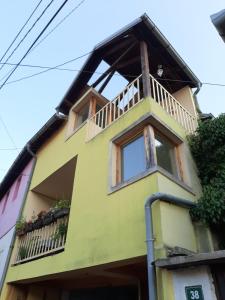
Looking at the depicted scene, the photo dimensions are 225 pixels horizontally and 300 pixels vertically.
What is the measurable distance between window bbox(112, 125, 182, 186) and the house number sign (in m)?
2.02

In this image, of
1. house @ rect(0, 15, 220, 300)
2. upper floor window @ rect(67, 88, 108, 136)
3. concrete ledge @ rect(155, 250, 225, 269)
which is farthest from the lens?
upper floor window @ rect(67, 88, 108, 136)

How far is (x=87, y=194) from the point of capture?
18.8 ft

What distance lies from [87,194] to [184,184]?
2236 millimetres

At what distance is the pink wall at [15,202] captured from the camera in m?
9.02

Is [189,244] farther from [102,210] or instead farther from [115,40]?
[115,40]

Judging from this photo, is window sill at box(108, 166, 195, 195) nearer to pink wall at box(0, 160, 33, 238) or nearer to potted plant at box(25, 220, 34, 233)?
potted plant at box(25, 220, 34, 233)

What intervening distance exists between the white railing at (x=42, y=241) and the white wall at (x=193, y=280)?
3081 mm

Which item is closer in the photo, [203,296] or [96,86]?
[203,296]

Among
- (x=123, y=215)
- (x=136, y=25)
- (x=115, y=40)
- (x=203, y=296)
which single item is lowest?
(x=203, y=296)

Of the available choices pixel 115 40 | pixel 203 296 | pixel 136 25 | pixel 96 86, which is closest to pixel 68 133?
pixel 96 86

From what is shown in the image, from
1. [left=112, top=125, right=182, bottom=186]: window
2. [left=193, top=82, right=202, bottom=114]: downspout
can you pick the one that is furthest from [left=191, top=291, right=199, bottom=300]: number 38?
[left=193, top=82, right=202, bottom=114]: downspout

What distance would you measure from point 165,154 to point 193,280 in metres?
2.78

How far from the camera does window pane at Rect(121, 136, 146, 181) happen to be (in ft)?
16.4

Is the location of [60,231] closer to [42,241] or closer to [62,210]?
[62,210]
